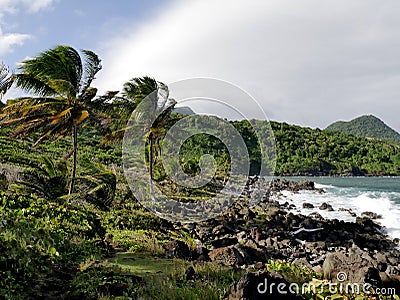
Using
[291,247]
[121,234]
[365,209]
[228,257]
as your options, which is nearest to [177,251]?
[228,257]

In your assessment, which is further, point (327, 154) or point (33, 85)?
point (327, 154)

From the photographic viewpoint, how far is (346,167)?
83.9m

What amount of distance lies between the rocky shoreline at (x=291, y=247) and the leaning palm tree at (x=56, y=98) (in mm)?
5782

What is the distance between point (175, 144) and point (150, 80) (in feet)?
14.1

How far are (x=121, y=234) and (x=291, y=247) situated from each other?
22.5 feet

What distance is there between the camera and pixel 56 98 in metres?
13.1

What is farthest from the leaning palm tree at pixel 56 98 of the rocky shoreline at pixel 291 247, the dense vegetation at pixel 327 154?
the dense vegetation at pixel 327 154

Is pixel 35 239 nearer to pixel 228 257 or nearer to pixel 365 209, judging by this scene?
pixel 228 257

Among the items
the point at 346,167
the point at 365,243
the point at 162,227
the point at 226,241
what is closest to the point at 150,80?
the point at 162,227

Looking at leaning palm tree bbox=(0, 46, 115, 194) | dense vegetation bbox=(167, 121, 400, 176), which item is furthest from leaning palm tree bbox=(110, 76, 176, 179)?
dense vegetation bbox=(167, 121, 400, 176)

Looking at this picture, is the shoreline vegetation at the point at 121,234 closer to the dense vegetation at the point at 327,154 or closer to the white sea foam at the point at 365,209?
the white sea foam at the point at 365,209

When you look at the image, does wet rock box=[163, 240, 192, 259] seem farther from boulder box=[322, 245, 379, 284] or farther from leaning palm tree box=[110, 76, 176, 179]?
leaning palm tree box=[110, 76, 176, 179]

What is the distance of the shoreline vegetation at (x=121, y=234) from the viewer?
4617mm

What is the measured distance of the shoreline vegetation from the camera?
15.1ft
